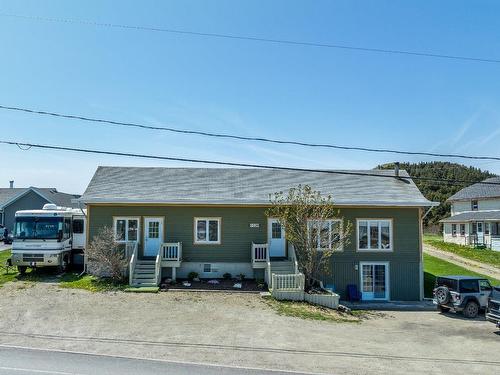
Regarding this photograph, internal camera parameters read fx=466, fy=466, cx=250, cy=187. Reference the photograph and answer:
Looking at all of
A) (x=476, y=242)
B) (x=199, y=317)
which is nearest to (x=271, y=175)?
(x=199, y=317)

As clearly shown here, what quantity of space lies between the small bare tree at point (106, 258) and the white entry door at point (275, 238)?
7.24 m

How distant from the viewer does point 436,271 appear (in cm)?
3067

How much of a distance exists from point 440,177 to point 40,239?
87.5 metres

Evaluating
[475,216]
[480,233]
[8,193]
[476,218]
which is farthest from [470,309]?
[8,193]

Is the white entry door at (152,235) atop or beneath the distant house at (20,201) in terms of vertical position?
beneath

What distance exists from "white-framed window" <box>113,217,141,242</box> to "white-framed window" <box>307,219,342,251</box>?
879cm

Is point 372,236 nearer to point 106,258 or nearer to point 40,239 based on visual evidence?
point 106,258

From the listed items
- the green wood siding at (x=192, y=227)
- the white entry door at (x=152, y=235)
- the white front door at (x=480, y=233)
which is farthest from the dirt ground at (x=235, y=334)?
the white front door at (x=480, y=233)

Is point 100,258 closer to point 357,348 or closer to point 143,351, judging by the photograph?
point 143,351

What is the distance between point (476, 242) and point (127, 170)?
37542mm

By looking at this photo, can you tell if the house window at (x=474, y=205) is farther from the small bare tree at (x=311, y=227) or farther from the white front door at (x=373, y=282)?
the small bare tree at (x=311, y=227)

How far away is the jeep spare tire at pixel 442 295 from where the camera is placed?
20.2 meters

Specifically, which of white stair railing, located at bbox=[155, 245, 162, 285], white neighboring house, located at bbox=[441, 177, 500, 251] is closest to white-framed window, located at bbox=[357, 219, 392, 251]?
white stair railing, located at bbox=[155, 245, 162, 285]

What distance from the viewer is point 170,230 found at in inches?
936
